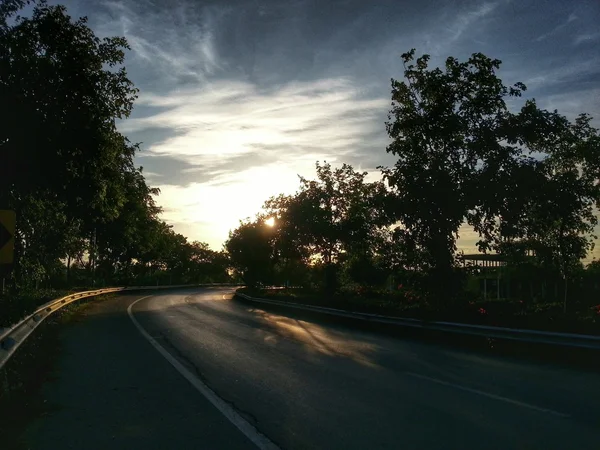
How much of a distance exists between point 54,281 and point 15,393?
53.5m

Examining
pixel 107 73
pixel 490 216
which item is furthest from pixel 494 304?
pixel 107 73

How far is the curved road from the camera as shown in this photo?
5.69 meters

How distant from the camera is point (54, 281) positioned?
185 feet

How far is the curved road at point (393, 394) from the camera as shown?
5688 millimetres

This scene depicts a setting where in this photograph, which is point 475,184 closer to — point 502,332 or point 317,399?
point 502,332

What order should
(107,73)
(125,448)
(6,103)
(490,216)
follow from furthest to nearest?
(107,73) → (490,216) → (6,103) → (125,448)

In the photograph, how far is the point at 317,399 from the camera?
24.1 ft

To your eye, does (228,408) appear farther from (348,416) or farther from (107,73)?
(107,73)

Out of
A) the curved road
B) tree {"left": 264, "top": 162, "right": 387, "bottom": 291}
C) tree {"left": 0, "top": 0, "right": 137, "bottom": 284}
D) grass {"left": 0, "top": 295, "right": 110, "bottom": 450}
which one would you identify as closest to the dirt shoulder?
grass {"left": 0, "top": 295, "right": 110, "bottom": 450}

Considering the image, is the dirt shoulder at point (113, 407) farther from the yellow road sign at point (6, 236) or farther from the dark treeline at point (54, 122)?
the dark treeline at point (54, 122)

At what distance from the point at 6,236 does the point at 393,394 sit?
6.97 metres

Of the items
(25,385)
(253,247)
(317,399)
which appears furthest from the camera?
(253,247)

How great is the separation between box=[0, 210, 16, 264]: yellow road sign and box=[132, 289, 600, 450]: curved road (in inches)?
149

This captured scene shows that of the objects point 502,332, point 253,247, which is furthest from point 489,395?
point 253,247
